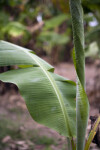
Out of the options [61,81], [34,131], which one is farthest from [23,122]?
[61,81]

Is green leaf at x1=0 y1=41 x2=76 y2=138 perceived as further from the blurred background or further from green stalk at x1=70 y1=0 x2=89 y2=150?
the blurred background

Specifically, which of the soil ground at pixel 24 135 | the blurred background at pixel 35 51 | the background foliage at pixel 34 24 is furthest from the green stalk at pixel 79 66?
the background foliage at pixel 34 24

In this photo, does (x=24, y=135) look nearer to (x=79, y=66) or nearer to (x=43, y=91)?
(x=43, y=91)

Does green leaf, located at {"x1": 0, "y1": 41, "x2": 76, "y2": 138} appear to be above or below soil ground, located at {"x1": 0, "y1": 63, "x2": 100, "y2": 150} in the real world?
above

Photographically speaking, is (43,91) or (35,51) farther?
(35,51)

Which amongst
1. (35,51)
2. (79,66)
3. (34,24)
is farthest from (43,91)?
(34,24)

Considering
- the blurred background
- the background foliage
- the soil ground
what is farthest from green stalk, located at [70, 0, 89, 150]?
the background foliage

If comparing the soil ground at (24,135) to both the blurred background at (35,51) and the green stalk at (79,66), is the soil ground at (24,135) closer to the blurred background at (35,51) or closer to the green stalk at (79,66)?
the blurred background at (35,51)
